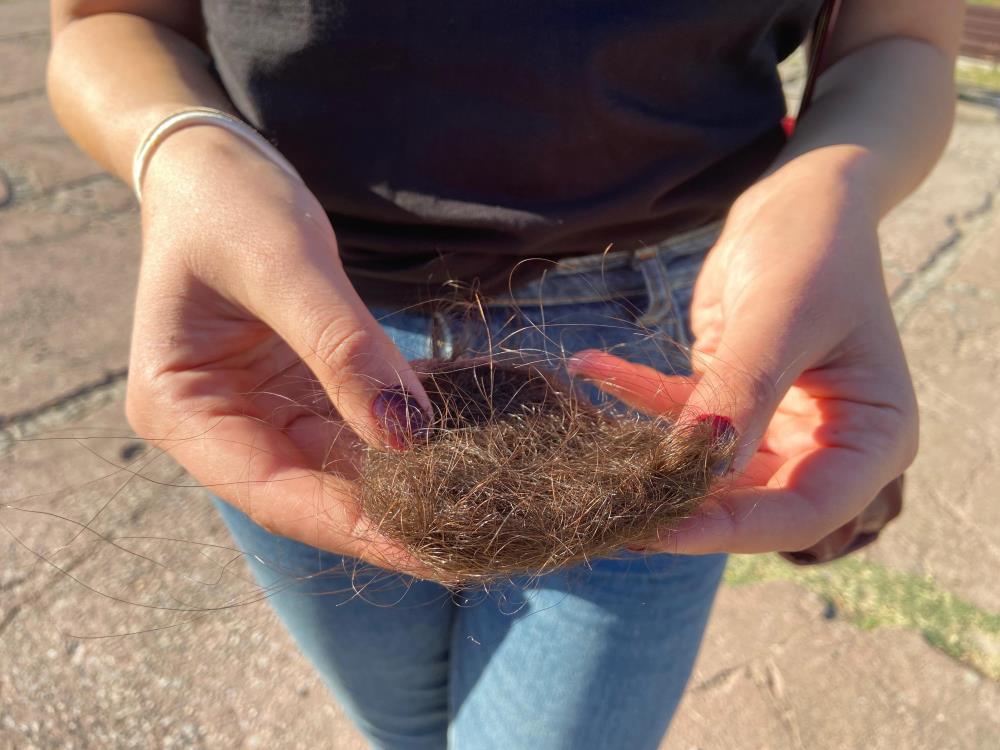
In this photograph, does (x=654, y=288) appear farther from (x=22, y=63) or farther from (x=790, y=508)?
(x=22, y=63)

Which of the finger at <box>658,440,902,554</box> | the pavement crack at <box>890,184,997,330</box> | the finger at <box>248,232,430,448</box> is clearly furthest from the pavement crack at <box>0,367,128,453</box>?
the pavement crack at <box>890,184,997,330</box>

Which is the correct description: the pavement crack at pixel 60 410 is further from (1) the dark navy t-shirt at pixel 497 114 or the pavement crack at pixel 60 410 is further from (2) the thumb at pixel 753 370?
(2) the thumb at pixel 753 370

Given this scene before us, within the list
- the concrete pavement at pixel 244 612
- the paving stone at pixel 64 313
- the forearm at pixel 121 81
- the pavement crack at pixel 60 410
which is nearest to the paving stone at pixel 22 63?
the paving stone at pixel 64 313

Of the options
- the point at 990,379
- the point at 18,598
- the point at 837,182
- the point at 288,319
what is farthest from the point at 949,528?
the point at 18,598

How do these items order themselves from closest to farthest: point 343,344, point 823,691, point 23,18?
point 343,344 < point 823,691 < point 23,18

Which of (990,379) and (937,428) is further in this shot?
(990,379)

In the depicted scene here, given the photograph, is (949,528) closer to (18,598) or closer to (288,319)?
(288,319)

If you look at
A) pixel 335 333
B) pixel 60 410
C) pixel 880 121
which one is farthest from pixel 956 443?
pixel 60 410
